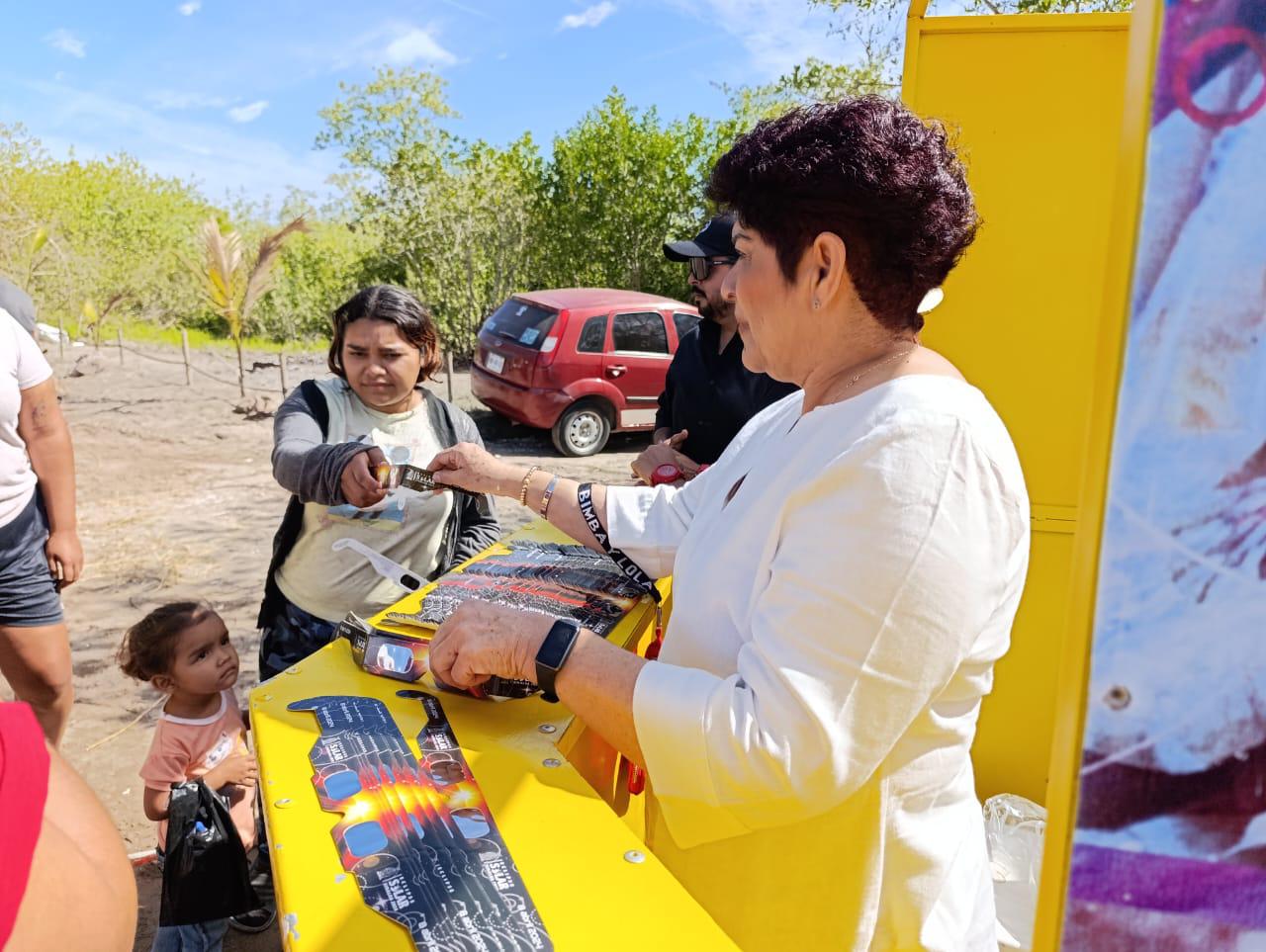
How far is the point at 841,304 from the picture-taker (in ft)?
4.03

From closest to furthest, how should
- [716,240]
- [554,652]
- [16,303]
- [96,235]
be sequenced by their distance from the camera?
[554,652] → [716,240] → [16,303] → [96,235]

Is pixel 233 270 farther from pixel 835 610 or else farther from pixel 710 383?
pixel 835 610

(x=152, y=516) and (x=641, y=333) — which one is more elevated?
(x=641, y=333)

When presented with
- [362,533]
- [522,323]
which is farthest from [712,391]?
[522,323]

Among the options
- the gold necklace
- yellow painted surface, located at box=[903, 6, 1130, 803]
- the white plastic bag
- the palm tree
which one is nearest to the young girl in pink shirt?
the gold necklace

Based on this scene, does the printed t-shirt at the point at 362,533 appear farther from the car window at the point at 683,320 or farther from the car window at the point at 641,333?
the car window at the point at 683,320

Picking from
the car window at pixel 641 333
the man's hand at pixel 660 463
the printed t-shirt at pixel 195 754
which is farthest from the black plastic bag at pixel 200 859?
the car window at pixel 641 333

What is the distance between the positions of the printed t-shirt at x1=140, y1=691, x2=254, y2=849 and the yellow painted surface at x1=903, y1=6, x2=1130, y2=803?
226 centimetres

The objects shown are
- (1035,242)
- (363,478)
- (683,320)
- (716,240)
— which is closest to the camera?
(363,478)

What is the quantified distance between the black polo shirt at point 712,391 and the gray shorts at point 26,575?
88.3 inches

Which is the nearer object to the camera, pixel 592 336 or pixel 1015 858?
pixel 1015 858

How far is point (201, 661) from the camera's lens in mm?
2400

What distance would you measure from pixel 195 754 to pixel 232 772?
113 mm

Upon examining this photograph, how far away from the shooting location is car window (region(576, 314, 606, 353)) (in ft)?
32.4
